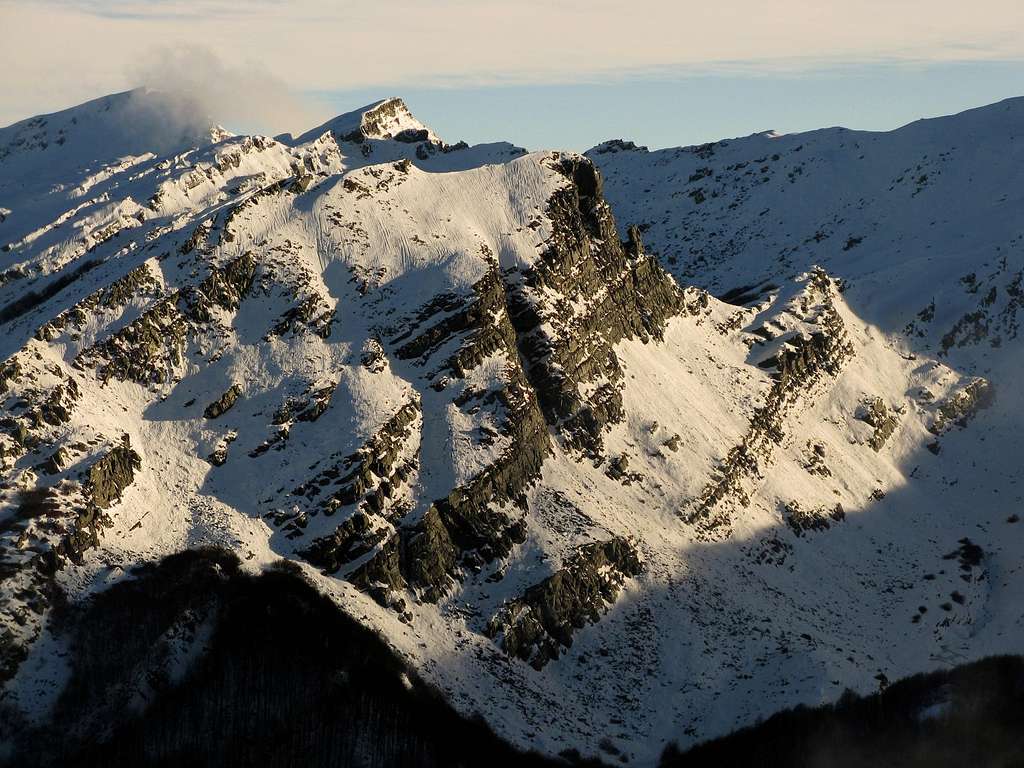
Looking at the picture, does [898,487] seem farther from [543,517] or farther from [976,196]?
[976,196]

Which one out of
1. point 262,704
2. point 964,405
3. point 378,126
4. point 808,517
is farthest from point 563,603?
point 378,126

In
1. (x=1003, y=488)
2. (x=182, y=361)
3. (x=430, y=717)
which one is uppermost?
(x=182, y=361)

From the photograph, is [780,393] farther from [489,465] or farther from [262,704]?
[262,704]

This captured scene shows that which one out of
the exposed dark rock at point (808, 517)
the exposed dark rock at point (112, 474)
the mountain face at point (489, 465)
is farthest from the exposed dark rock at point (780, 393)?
Result: the exposed dark rock at point (112, 474)

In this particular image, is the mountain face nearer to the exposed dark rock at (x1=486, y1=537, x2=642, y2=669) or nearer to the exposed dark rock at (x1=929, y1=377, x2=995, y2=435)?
the exposed dark rock at (x1=486, y1=537, x2=642, y2=669)

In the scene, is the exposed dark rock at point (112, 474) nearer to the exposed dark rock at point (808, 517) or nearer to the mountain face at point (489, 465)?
the mountain face at point (489, 465)

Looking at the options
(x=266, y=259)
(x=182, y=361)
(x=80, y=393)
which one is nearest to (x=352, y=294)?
(x=266, y=259)

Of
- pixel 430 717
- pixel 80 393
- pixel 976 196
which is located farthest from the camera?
pixel 976 196
